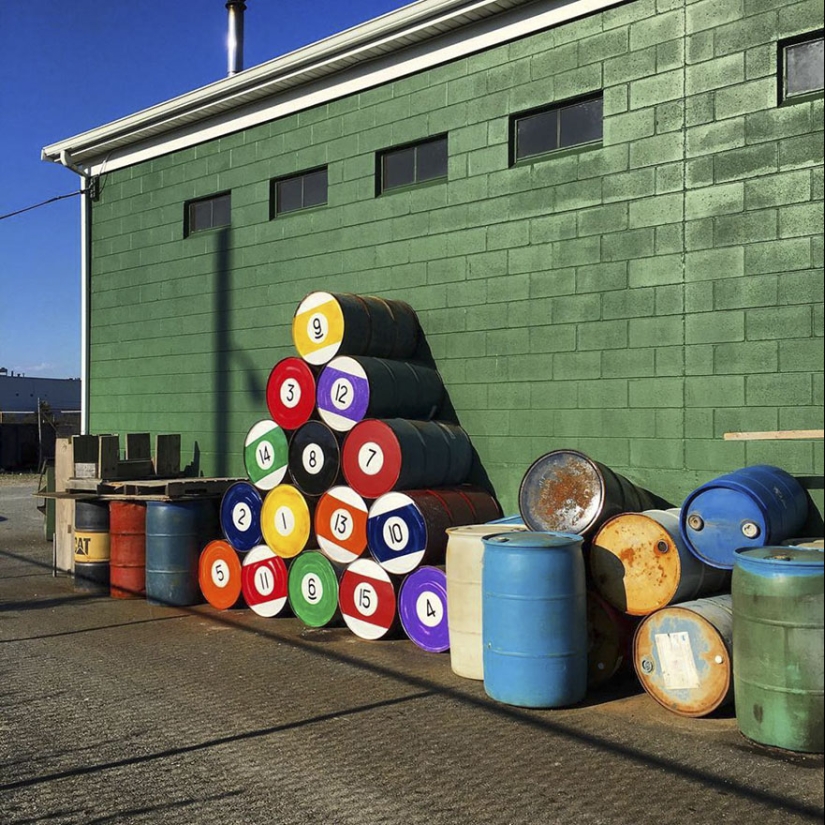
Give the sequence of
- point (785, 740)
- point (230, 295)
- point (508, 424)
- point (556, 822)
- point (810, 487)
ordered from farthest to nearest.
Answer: point (230, 295) → point (508, 424) → point (810, 487) → point (785, 740) → point (556, 822)

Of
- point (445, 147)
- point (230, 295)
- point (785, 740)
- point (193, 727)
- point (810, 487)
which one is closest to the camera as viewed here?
point (785, 740)

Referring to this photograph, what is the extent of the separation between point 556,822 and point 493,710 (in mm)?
1909

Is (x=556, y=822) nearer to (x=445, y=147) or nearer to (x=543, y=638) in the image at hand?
(x=543, y=638)

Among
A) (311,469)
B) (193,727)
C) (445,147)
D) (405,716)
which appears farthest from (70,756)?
(445,147)

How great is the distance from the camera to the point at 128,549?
36.5 ft

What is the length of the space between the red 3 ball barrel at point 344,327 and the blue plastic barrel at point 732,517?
3899 mm

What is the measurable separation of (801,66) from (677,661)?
16.2 ft

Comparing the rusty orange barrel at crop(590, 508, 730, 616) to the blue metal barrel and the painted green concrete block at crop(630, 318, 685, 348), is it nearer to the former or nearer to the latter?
the painted green concrete block at crop(630, 318, 685, 348)

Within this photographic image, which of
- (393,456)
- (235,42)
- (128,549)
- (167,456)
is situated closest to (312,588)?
(393,456)

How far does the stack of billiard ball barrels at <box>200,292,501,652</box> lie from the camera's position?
28.3 feet

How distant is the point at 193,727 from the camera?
634cm

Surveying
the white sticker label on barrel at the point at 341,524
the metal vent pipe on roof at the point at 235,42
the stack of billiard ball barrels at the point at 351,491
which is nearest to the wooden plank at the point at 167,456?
the stack of billiard ball barrels at the point at 351,491

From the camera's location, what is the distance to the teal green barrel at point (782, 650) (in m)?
5.72

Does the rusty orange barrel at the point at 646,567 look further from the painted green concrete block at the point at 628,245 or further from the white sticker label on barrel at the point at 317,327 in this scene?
the white sticker label on barrel at the point at 317,327
